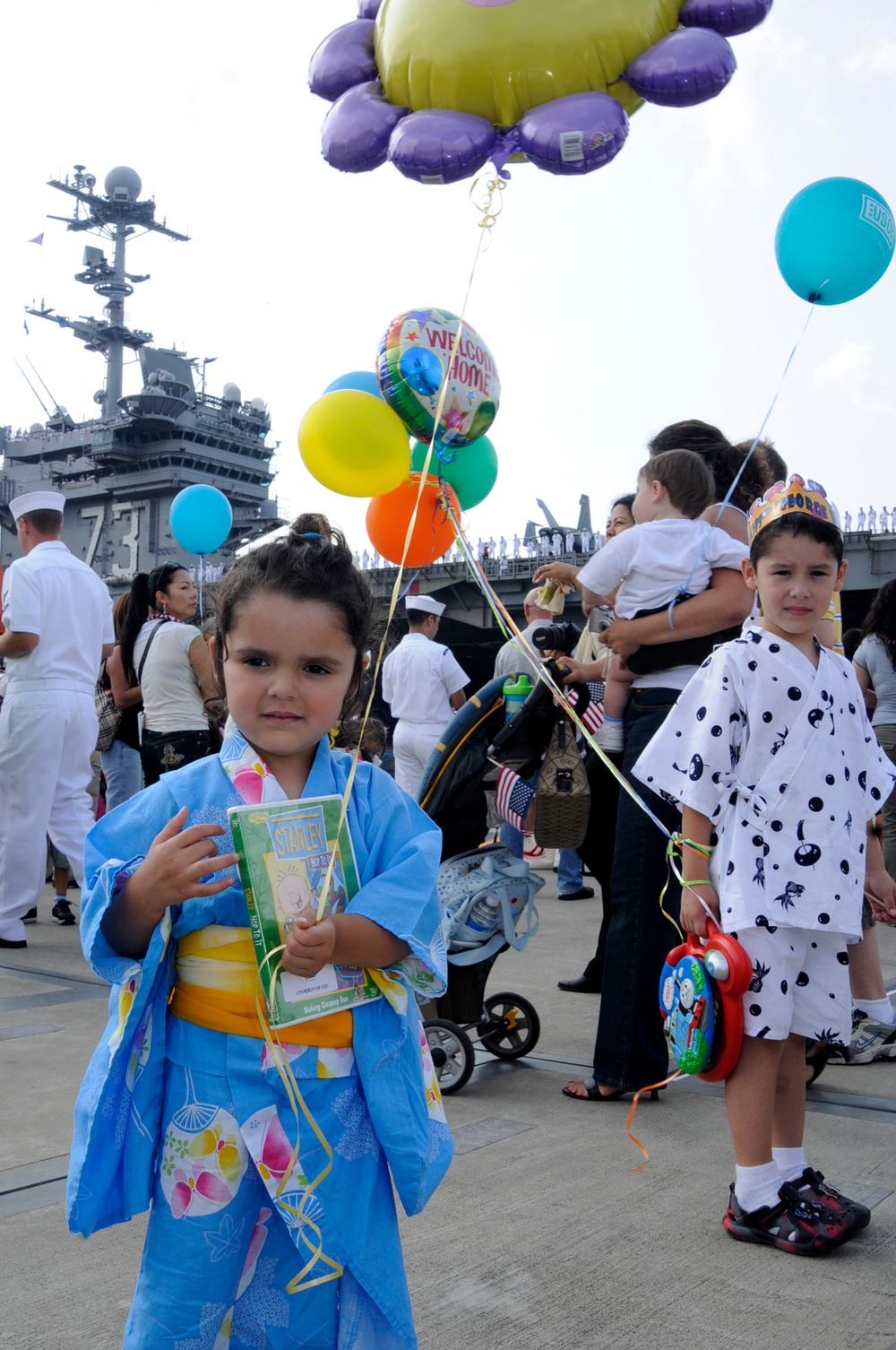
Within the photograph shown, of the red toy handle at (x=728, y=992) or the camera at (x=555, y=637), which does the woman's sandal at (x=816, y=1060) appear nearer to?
the red toy handle at (x=728, y=992)

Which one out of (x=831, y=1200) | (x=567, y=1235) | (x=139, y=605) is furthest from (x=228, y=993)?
(x=139, y=605)

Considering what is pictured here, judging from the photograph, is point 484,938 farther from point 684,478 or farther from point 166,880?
point 166,880

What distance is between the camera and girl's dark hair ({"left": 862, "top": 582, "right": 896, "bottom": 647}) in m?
A: 5.69

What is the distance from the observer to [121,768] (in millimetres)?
6098

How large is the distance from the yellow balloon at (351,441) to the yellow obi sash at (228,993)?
2.66 meters

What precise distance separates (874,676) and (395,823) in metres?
4.82

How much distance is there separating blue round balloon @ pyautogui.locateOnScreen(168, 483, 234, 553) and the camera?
4.16 m

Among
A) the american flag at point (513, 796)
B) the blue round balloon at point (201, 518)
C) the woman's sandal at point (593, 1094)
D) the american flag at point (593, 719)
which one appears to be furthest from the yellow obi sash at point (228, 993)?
the blue round balloon at point (201, 518)

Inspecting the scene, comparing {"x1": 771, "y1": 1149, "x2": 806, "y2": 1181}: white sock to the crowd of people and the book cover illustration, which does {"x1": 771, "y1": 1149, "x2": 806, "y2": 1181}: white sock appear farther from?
the book cover illustration

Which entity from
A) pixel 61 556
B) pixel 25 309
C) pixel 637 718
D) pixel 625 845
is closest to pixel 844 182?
pixel 637 718

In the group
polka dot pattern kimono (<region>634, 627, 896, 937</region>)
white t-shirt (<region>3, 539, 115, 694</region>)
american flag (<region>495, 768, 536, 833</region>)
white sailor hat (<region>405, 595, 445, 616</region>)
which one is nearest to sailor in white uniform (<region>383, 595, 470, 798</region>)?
white sailor hat (<region>405, 595, 445, 616</region>)

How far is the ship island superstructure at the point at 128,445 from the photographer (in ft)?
120

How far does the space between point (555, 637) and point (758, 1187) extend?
159 cm

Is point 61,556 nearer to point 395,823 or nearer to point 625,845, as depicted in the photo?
point 625,845
